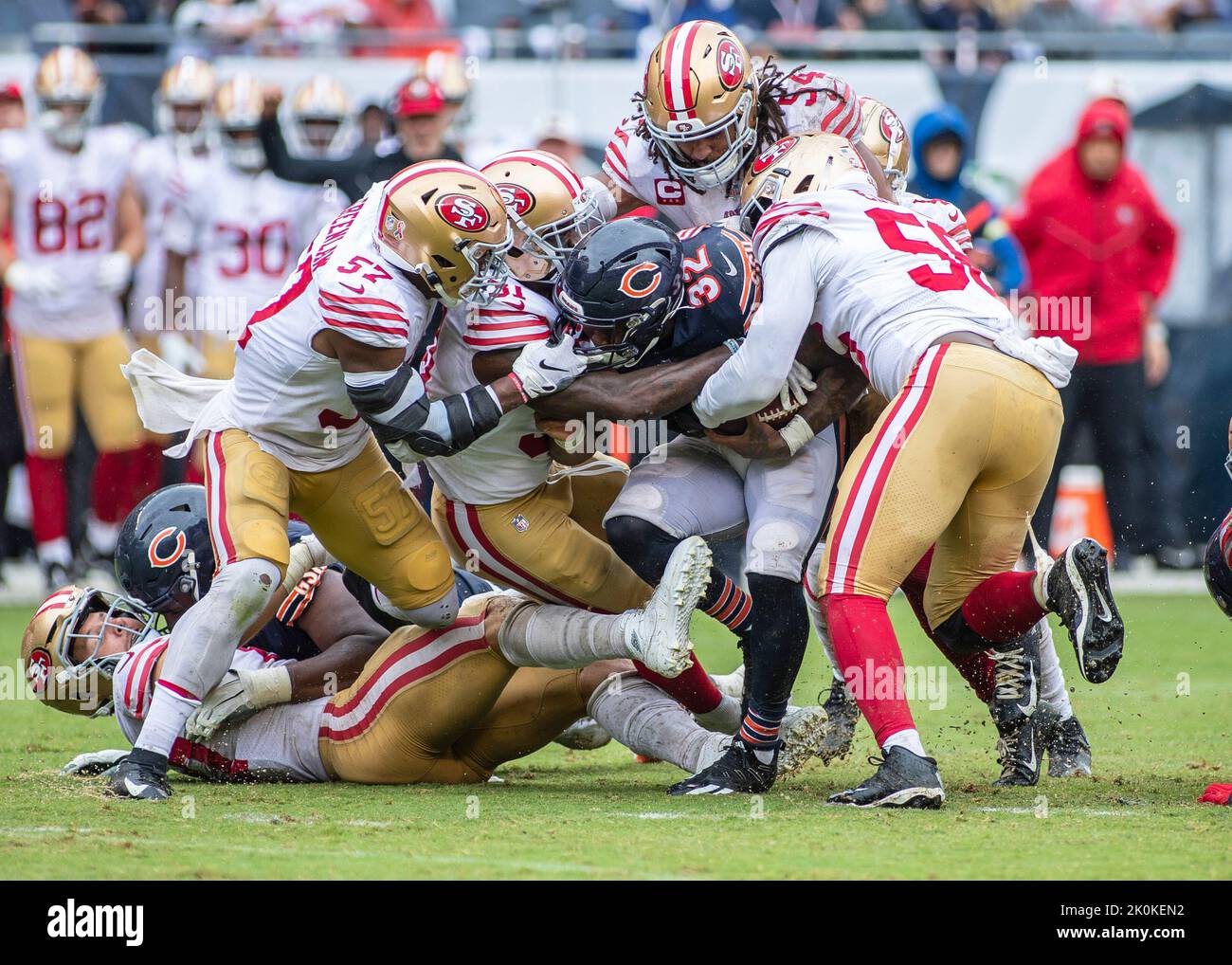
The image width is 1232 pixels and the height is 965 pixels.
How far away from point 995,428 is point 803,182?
87cm

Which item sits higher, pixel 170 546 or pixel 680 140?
pixel 680 140

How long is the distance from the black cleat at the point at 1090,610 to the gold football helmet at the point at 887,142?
1.48 m

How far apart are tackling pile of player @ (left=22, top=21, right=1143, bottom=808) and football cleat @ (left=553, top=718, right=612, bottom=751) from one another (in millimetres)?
509

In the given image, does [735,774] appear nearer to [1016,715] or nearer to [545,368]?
[1016,715]

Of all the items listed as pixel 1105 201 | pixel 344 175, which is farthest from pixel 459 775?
pixel 1105 201

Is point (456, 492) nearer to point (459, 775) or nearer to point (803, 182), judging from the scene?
point (459, 775)

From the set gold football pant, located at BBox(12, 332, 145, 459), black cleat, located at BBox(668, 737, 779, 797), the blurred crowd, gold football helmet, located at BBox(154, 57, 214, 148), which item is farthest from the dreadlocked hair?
the blurred crowd

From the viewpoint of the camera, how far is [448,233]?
14.7 feet

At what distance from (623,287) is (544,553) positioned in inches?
30.0

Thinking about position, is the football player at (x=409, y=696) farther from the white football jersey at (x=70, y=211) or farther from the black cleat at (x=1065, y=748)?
the white football jersey at (x=70, y=211)

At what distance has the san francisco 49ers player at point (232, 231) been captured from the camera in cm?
930

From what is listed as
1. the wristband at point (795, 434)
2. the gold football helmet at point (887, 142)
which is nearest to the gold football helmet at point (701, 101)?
the gold football helmet at point (887, 142)
